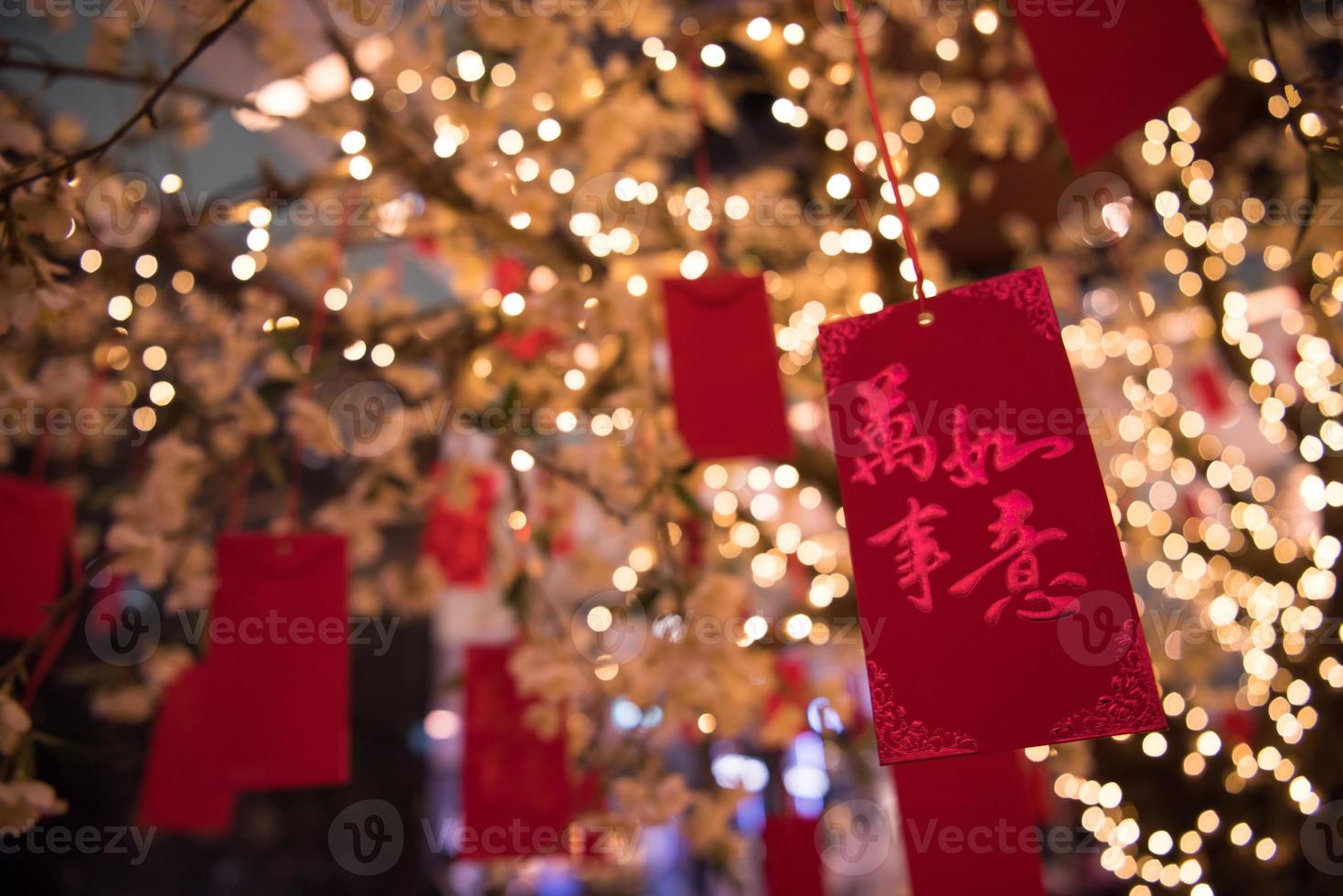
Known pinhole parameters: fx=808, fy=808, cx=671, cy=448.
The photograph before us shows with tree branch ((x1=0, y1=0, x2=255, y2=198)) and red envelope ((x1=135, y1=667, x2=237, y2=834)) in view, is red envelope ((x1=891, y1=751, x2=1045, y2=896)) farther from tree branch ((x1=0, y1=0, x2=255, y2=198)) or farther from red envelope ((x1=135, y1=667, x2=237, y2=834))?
red envelope ((x1=135, y1=667, x2=237, y2=834))

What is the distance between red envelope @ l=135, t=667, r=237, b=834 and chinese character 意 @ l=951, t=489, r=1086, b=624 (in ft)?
5.57

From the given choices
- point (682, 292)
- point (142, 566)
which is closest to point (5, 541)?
point (142, 566)

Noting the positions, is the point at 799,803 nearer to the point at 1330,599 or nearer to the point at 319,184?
the point at 1330,599

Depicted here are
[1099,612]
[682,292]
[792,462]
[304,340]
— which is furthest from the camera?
[304,340]

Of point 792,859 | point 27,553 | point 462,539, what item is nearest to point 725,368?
point 792,859

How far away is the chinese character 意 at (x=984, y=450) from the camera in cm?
87

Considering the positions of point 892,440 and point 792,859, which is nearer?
point 892,440

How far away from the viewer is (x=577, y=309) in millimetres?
1746

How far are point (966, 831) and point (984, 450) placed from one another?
622mm

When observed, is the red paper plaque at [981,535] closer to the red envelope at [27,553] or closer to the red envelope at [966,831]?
the red envelope at [966,831]

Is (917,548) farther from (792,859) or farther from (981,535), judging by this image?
(792,859)

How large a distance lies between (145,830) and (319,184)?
221 centimetres

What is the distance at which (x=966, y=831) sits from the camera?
1.16 m

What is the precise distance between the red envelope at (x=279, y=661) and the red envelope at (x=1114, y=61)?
128 centimetres
